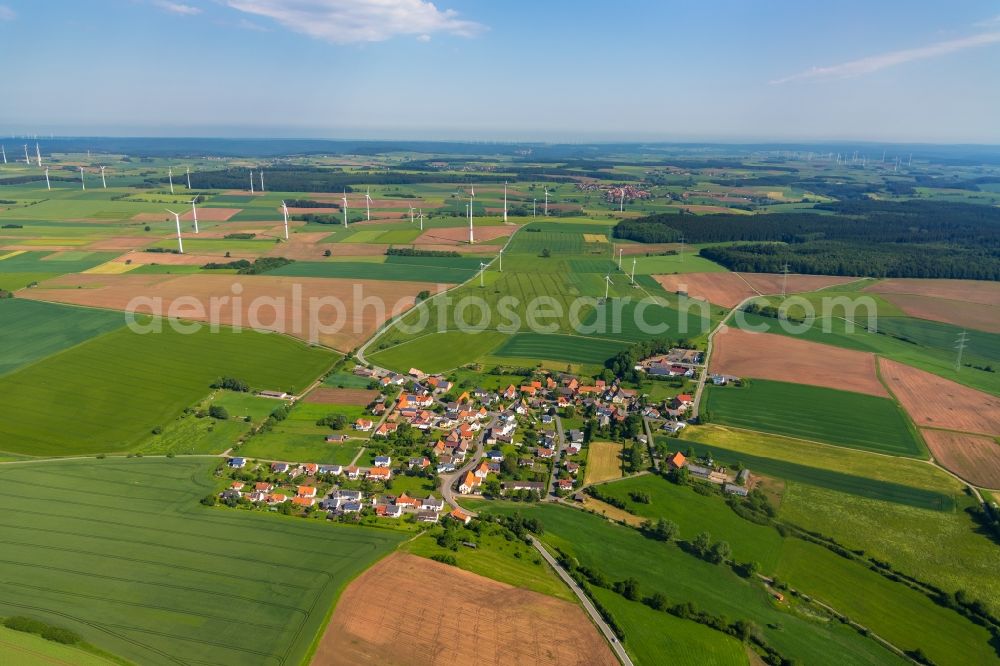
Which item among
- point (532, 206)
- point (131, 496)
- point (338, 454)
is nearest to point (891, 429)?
point (338, 454)

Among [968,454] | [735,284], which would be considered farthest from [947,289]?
[968,454]

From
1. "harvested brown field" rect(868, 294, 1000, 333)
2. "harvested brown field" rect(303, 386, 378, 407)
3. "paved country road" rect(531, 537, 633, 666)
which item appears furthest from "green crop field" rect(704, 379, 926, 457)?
"harvested brown field" rect(868, 294, 1000, 333)

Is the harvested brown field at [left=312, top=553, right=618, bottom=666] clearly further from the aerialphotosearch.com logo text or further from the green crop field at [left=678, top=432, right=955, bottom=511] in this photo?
the aerialphotosearch.com logo text

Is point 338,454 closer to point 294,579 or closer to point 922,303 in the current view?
point 294,579

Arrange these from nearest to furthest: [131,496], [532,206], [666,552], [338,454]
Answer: [666,552]
[131,496]
[338,454]
[532,206]

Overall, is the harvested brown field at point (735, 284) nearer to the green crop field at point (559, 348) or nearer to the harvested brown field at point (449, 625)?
the green crop field at point (559, 348)

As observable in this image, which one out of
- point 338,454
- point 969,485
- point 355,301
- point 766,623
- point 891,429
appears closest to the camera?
point 766,623
